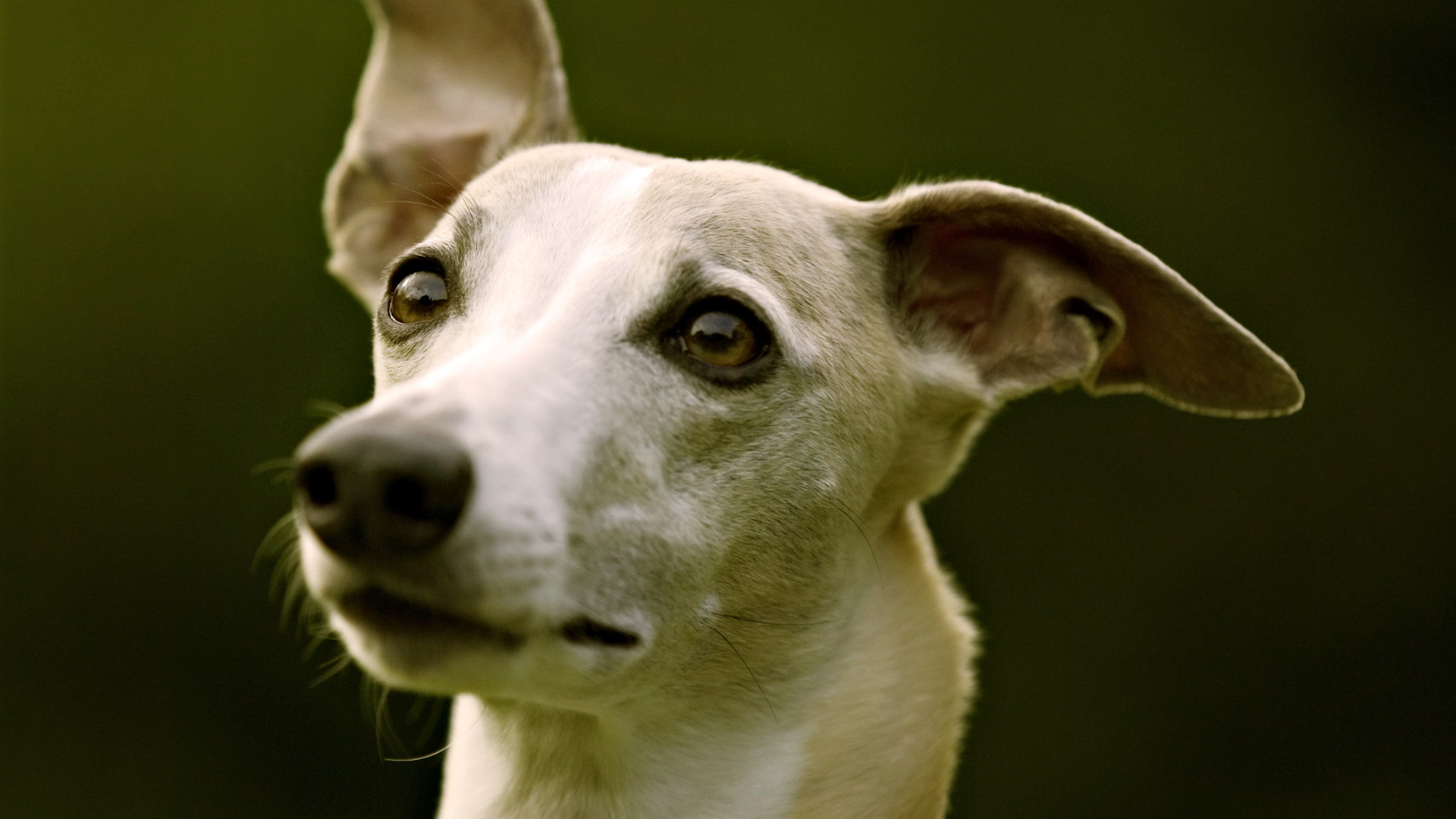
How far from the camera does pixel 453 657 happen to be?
185cm

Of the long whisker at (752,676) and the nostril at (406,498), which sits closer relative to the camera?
the nostril at (406,498)

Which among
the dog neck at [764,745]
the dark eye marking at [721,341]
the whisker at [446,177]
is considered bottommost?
the dog neck at [764,745]

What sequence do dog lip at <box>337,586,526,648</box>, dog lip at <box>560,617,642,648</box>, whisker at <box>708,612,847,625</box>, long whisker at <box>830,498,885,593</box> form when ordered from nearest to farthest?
dog lip at <box>337,586,526,648</box>, dog lip at <box>560,617,642,648</box>, whisker at <box>708,612,847,625</box>, long whisker at <box>830,498,885,593</box>

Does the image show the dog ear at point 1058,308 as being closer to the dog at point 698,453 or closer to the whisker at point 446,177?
the dog at point 698,453

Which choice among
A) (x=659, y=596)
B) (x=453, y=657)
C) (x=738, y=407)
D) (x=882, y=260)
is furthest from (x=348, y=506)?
(x=882, y=260)

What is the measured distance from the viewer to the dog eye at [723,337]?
2.28 meters

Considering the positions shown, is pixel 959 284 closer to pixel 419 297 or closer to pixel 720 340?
pixel 720 340

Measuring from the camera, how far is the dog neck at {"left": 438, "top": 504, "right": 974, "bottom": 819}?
7.56 ft

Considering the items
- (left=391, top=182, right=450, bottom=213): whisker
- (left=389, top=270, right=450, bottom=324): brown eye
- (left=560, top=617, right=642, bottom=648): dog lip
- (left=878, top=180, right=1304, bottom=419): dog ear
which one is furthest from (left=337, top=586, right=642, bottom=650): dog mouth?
(left=391, top=182, right=450, bottom=213): whisker

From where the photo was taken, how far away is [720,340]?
90.4 inches

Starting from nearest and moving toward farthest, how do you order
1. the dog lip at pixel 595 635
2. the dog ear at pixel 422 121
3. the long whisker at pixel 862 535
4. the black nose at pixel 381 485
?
the black nose at pixel 381 485
the dog lip at pixel 595 635
the long whisker at pixel 862 535
the dog ear at pixel 422 121

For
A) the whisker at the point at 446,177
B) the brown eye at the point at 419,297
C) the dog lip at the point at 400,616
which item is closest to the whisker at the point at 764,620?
the dog lip at the point at 400,616

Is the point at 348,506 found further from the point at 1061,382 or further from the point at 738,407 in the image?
the point at 1061,382

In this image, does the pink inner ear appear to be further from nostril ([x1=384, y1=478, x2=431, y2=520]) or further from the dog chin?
nostril ([x1=384, y1=478, x2=431, y2=520])
